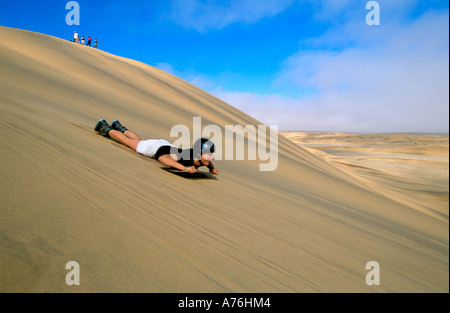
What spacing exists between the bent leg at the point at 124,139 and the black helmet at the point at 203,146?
94cm

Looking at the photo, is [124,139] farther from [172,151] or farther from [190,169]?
[190,169]

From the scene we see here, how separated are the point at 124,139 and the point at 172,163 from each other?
982 mm

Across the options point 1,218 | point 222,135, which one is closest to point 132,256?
point 1,218

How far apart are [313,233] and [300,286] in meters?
0.97

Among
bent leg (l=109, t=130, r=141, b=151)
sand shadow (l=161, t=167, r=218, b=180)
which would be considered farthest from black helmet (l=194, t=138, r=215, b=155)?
bent leg (l=109, t=130, r=141, b=151)

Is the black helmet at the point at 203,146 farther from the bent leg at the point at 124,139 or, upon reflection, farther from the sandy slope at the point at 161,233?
the bent leg at the point at 124,139

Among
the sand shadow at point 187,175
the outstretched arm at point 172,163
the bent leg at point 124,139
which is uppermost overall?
the bent leg at point 124,139

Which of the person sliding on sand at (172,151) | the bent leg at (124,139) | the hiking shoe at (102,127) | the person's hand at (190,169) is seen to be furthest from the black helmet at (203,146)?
the hiking shoe at (102,127)

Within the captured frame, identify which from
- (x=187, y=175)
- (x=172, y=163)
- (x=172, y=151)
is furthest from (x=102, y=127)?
(x=187, y=175)

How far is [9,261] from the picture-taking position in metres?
0.91

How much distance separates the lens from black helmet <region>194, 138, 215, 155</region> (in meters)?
2.71

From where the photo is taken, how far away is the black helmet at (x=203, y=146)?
2705mm

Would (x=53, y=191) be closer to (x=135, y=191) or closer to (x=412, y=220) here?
(x=135, y=191)

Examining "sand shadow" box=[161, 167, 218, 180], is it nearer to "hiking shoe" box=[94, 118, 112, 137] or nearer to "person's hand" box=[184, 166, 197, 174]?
"person's hand" box=[184, 166, 197, 174]
